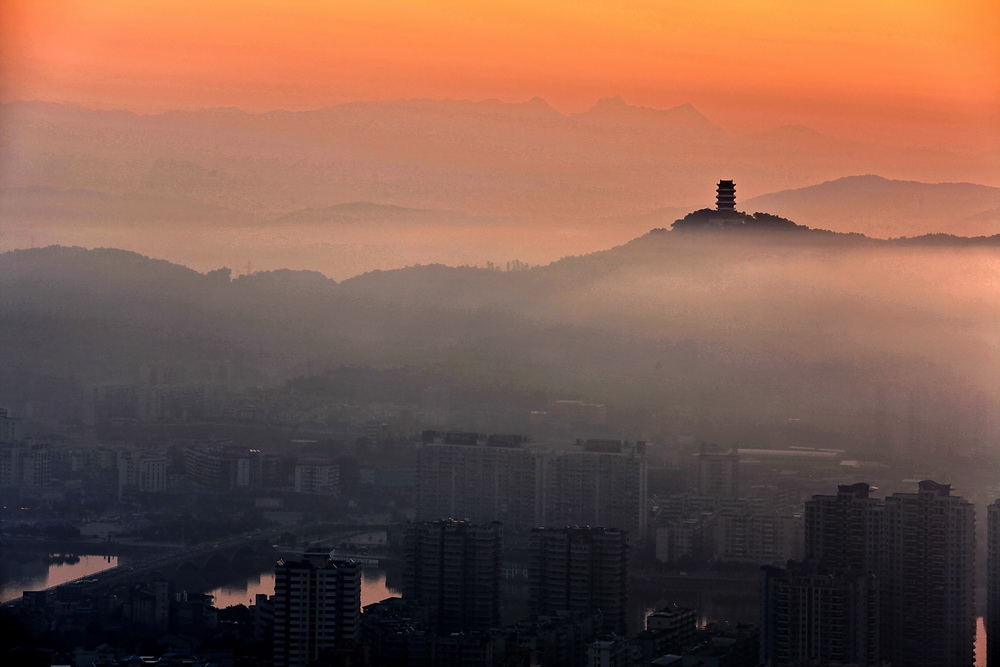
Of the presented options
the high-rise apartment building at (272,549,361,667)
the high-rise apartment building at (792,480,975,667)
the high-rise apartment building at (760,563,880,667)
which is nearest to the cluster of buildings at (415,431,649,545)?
the high-rise apartment building at (792,480,975,667)

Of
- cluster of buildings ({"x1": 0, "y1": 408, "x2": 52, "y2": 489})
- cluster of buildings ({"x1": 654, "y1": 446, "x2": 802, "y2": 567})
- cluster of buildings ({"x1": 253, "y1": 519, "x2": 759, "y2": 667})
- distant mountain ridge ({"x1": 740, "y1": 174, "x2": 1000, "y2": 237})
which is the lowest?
cluster of buildings ({"x1": 253, "y1": 519, "x2": 759, "y2": 667})

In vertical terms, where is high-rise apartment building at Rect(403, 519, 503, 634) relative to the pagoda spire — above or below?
below

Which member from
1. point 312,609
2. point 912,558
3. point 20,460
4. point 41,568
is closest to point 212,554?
point 41,568

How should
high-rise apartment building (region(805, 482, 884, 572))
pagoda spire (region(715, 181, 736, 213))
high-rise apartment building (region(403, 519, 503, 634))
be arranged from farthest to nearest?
pagoda spire (region(715, 181, 736, 213))
high-rise apartment building (region(403, 519, 503, 634))
high-rise apartment building (region(805, 482, 884, 572))

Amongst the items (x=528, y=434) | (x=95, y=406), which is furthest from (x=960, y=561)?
(x=95, y=406)

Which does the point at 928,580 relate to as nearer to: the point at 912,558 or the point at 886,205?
the point at 912,558

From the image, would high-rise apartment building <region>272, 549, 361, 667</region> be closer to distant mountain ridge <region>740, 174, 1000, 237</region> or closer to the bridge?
the bridge
